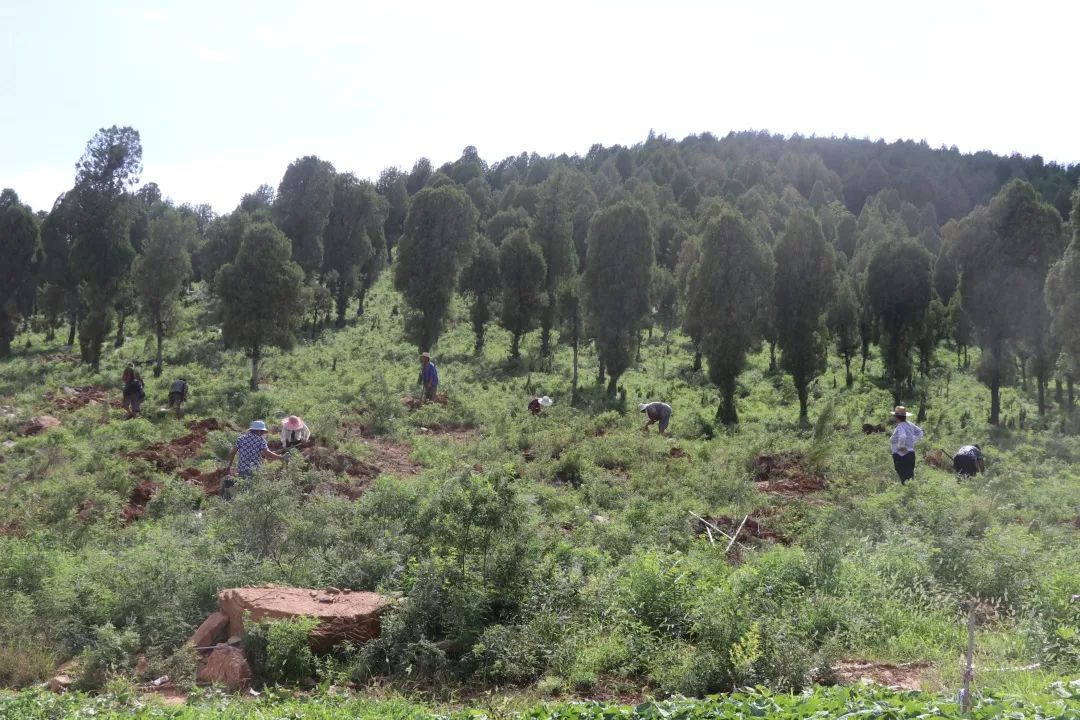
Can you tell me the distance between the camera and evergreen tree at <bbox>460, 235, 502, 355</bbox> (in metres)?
45.2

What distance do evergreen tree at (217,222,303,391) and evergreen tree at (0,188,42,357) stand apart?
62.9 ft

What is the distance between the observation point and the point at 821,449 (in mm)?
19344

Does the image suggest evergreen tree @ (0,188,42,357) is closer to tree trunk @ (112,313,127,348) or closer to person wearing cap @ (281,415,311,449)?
tree trunk @ (112,313,127,348)

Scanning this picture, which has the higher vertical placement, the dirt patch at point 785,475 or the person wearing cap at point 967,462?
the person wearing cap at point 967,462

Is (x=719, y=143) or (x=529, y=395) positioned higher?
(x=719, y=143)

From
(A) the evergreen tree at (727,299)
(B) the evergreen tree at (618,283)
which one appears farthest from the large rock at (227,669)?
(B) the evergreen tree at (618,283)

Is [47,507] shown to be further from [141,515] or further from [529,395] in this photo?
[529,395]

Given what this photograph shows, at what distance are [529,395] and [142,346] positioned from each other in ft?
76.6

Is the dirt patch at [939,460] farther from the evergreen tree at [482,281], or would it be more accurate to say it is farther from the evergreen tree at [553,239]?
the evergreen tree at [482,281]

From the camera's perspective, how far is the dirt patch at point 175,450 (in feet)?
58.9

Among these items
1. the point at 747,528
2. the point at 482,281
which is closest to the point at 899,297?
the point at 482,281

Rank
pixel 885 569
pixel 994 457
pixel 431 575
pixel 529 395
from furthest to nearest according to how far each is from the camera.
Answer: pixel 529 395, pixel 994 457, pixel 885 569, pixel 431 575

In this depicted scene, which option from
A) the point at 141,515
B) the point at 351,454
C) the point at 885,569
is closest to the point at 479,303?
the point at 351,454

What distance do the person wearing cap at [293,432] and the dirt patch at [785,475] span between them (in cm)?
896
